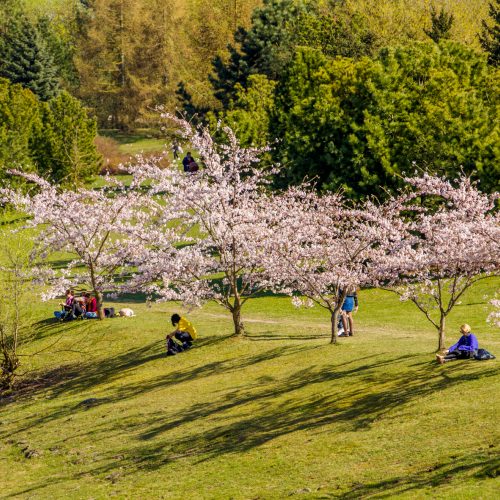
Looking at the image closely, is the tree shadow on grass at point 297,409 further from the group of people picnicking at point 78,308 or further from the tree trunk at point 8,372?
the group of people picnicking at point 78,308

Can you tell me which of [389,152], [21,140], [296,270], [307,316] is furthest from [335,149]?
[21,140]

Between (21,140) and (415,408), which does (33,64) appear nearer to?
(21,140)

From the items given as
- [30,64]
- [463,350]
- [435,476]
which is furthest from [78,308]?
[30,64]

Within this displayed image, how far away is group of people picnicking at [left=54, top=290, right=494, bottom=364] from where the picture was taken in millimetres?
25328

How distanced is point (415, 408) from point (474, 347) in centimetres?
375

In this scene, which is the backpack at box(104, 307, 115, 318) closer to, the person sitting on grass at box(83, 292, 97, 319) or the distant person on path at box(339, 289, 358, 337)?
the person sitting on grass at box(83, 292, 97, 319)

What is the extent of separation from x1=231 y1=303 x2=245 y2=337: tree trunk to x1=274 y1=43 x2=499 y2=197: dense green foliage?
14897 mm

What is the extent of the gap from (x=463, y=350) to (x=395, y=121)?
25498 millimetres

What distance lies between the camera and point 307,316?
40.6 meters

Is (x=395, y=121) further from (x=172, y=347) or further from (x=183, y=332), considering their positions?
(x=172, y=347)

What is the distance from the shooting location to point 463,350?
83.0 feet

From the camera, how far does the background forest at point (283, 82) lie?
157 feet

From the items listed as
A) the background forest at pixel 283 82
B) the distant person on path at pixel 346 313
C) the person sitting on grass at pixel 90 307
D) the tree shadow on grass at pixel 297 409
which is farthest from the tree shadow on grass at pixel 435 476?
the background forest at pixel 283 82

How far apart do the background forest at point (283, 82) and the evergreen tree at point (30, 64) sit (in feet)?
0.65
